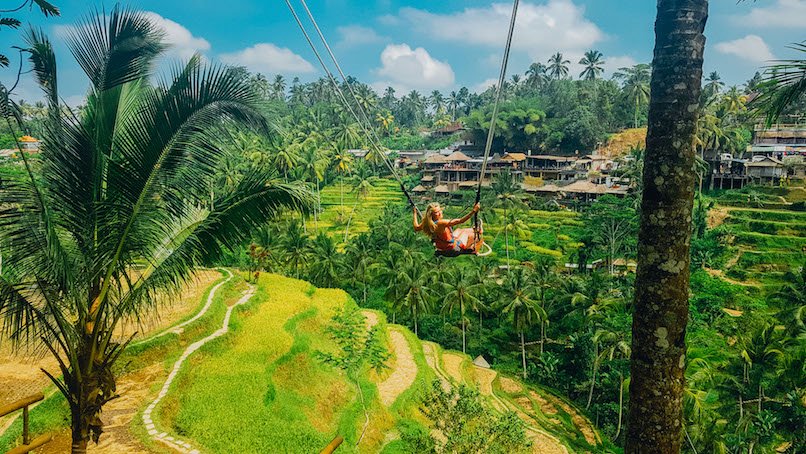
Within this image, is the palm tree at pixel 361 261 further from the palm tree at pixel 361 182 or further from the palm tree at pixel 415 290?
the palm tree at pixel 361 182

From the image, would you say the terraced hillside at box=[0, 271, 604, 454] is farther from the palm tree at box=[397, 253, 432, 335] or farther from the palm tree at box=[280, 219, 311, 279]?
the palm tree at box=[280, 219, 311, 279]

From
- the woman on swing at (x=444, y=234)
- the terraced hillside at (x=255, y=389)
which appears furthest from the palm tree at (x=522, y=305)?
the woman on swing at (x=444, y=234)

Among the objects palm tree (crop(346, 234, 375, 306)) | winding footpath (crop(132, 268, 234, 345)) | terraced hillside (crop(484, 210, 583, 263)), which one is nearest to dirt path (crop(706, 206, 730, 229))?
terraced hillside (crop(484, 210, 583, 263))

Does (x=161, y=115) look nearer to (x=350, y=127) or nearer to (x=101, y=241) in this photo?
(x=101, y=241)

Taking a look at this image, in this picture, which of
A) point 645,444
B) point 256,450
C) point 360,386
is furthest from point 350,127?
point 645,444

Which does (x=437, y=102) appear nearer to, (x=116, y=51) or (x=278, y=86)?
(x=278, y=86)

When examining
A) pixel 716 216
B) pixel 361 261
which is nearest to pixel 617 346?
pixel 361 261
